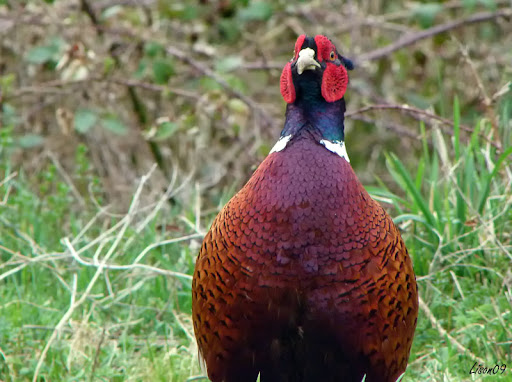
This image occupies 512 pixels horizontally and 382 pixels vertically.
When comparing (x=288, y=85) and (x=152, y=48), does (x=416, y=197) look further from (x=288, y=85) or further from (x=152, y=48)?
(x=152, y=48)

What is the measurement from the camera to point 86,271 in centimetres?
376

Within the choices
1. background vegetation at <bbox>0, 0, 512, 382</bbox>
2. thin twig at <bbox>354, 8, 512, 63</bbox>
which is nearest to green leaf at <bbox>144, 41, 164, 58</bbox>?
background vegetation at <bbox>0, 0, 512, 382</bbox>

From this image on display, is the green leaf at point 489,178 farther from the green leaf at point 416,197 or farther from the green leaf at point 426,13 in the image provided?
the green leaf at point 426,13

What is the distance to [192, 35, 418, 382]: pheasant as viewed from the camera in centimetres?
248

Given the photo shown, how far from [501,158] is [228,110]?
76.1 inches

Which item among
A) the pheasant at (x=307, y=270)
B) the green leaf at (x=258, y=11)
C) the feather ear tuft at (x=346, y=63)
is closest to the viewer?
the pheasant at (x=307, y=270)

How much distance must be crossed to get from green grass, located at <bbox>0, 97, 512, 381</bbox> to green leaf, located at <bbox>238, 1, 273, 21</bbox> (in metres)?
1.38

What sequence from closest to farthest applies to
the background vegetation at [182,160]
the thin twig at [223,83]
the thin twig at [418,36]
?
the background vegetation at [182,160]
the thin twig at [223,83]
the thin twig at [418,36]

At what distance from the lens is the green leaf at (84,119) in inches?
179

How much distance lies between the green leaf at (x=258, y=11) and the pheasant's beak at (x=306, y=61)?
2.23m

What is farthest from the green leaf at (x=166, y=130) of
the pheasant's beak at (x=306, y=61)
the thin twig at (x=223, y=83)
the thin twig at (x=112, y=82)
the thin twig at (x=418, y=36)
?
the pheasant's beak at (x=306, y=61)

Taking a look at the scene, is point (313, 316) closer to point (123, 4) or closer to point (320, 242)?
point (320, 242)

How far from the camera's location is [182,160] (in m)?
5.89

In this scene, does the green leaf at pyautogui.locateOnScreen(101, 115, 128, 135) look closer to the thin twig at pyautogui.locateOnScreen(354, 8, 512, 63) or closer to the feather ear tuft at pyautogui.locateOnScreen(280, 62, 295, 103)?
the thin twig at pyautogui.locateOnScreen(354, 8, 512, 63)
